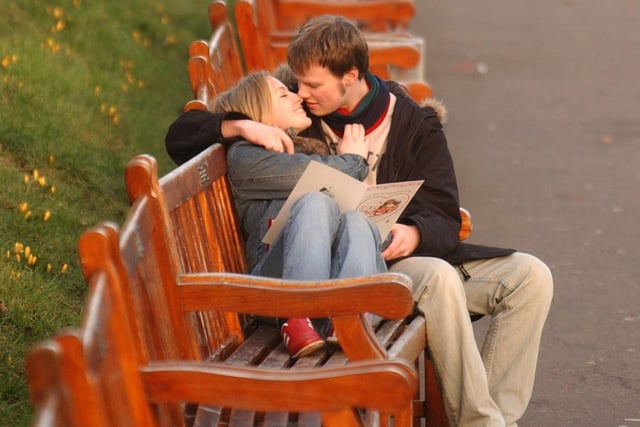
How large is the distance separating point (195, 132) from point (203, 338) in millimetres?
820

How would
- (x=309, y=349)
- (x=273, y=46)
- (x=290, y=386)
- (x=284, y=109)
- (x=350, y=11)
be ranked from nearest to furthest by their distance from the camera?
1. (x=290, y=386)
2. (x=309, y=349)
3. (x=284, y=109)
4. (x=273, y=46)
5. (x=350, y=11)

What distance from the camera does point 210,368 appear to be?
11.1 feet

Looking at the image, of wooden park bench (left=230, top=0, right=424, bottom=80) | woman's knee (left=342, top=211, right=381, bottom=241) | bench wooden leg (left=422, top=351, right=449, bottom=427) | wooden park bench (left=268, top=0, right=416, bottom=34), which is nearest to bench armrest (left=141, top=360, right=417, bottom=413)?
woman's knee (left=342, top=211, right=381, bottom=241)

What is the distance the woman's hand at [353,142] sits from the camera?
193 inches

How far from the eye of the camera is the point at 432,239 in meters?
4.90

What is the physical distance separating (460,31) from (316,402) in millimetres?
12991

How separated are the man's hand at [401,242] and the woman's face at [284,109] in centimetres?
49

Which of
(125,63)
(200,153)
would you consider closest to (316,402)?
(200,153)

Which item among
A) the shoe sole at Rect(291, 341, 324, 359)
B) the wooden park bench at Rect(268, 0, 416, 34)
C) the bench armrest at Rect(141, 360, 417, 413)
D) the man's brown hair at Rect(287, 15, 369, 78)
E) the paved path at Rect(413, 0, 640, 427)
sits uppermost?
the man's brown hair at Rect(287, 15, 369, 78)

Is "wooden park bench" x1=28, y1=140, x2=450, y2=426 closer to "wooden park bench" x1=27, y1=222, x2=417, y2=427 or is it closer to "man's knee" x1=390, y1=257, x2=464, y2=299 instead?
"wooden park bench" x1=27, y1=222, x2=417, y2=427

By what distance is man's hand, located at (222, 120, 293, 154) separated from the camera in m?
4.74

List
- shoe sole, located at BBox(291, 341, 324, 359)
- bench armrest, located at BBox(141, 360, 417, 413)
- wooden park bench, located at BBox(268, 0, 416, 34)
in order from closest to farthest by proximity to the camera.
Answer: bench armrest, located at BBox(141, 360, 417, 413) → shoe sole, located at BBox(291, 341, 324, 359) → wooden park bench, located at BBox(268, 0, 416, 34)

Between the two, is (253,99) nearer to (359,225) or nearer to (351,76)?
(351,76)

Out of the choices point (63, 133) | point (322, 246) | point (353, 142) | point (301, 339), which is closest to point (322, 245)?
point (322, 246)
